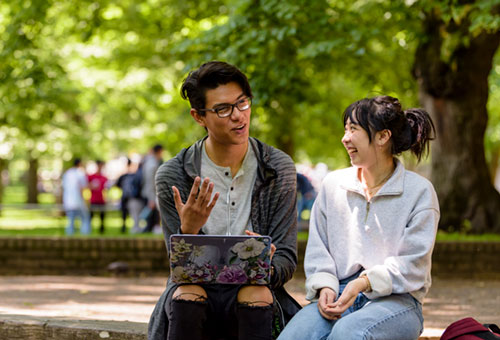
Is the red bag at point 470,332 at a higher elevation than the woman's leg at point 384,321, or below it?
below

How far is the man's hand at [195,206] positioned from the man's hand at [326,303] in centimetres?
64

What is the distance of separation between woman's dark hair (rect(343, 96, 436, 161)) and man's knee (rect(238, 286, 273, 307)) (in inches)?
35.0

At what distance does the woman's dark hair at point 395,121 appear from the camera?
393 centimetres

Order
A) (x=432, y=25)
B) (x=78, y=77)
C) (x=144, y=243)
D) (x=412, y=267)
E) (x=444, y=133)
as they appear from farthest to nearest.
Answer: (x=78, y=77) → (x=444, y=133) → (x=432, y=25) → (x=144, y=243) → (x=412, y=267)

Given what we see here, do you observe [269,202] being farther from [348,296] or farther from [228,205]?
[348,296]

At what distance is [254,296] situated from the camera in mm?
3758

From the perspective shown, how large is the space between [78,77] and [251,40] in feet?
44.8

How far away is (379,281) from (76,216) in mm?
13918

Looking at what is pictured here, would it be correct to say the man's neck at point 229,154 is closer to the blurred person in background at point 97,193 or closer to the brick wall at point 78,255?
the brick wall at point 78,255

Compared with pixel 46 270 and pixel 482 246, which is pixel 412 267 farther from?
pixel 46 270

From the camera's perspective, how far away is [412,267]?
3746 mm

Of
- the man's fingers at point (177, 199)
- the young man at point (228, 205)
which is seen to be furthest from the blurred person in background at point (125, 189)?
the man's fingers at point (177, 199)

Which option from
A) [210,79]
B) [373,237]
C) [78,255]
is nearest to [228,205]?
[210,79]

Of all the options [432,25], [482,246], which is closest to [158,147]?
[432,25]
